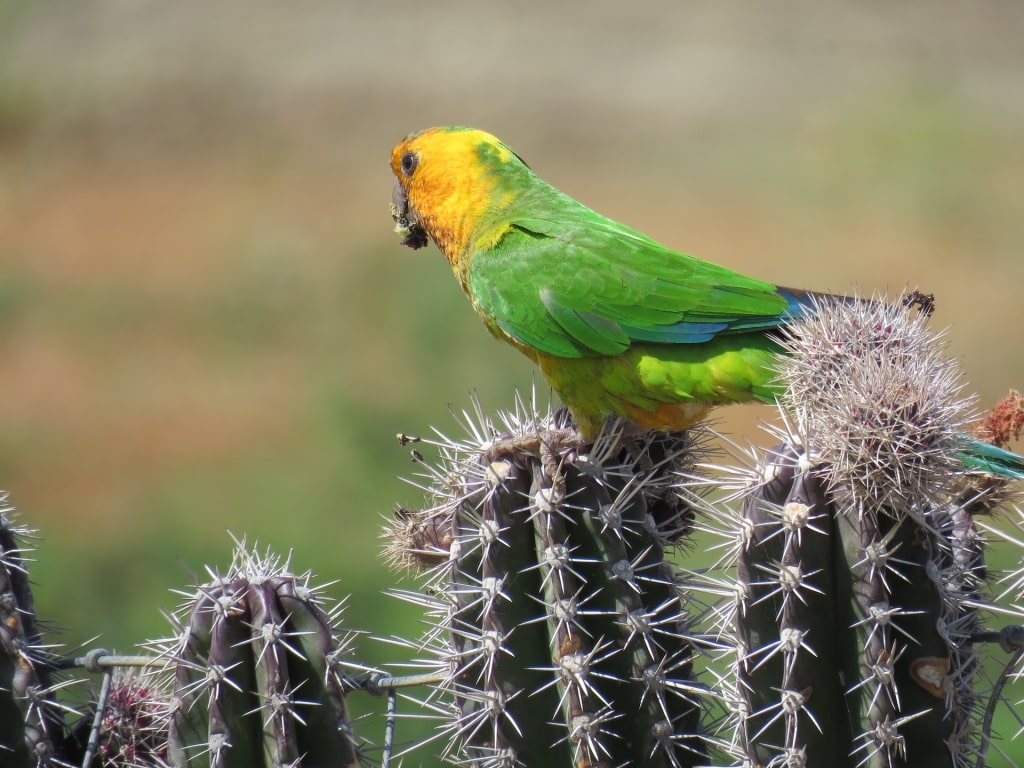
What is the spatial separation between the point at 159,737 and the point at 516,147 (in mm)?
20168

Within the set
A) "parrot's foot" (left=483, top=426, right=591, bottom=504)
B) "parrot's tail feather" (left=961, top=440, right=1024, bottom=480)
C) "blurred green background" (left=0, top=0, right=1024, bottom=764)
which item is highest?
"blurred green background" (left=0, top=0, right=1024, bottom=764)

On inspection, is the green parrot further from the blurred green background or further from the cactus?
the blurred green background

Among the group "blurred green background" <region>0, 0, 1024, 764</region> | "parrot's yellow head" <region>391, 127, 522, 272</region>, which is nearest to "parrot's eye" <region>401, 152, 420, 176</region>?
"parrot's yellow head" <region>391, 127, 522, 272</region>

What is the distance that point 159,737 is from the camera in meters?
3.31

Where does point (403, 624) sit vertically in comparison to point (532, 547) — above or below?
above

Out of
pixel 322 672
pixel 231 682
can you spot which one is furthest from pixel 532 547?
pixel 231 682

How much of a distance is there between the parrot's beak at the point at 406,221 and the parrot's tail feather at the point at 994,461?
285 centimetres

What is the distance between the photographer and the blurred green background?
1343 centimetres

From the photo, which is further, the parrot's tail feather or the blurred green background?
the blurred green background

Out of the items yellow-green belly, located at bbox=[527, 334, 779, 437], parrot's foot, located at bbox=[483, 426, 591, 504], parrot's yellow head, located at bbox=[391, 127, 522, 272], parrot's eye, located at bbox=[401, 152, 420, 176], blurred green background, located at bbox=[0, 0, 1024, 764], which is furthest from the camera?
blurred green background, located at bbox=[0, 0, 1024, 764]

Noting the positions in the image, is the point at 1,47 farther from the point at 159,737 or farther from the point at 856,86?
the point at 159,737

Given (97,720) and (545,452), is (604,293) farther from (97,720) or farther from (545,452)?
(97,720)

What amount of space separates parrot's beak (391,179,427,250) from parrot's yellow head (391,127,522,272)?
7cm

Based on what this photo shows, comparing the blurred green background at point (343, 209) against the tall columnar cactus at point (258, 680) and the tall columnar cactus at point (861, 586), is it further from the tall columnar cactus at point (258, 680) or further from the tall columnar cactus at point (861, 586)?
the tall columnar cactus at point (861, 586)
